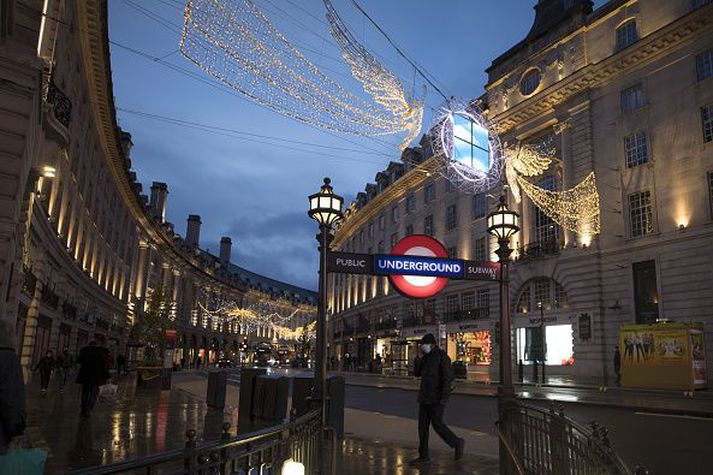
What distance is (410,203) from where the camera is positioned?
57.0m

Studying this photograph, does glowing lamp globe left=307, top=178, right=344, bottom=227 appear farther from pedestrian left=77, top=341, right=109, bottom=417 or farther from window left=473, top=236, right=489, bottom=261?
window left=473, top=236, right=489, bottom=261

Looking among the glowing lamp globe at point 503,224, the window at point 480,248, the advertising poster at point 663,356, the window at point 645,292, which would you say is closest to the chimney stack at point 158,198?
the window at point 480,248

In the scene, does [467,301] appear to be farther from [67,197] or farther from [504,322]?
[504,322]

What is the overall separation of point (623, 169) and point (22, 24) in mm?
30027

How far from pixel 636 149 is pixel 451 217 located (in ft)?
58.9

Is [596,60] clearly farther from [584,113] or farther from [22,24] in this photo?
[22,24]

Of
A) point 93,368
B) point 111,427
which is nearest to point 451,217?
point 93,368

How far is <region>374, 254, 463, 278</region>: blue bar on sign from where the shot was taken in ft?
28.2

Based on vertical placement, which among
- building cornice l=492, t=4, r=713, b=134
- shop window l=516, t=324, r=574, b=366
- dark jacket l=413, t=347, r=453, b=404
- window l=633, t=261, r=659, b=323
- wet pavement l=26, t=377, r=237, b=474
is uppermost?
building cornice l=492, t=4, r=713, b=134

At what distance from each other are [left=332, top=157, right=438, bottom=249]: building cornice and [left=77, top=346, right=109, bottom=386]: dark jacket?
105ft

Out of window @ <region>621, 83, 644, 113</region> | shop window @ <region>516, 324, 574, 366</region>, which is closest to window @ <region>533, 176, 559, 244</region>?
shop window @ <region>516, 324, 574, 366</region>

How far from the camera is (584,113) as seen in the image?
120 ft

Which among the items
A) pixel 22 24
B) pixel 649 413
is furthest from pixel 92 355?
pixel 649 413

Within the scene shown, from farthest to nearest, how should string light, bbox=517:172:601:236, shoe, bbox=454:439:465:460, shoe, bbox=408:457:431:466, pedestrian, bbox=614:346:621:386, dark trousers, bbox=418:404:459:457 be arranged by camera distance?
string light, bbox=517:172:601:236 → pedestrian, bbox=614:346:621:386 → shoe, bbox=454:439:465:460 → dark trousers, bbox=418:404:459:457 → shoe, bbox=408:457:431:466
